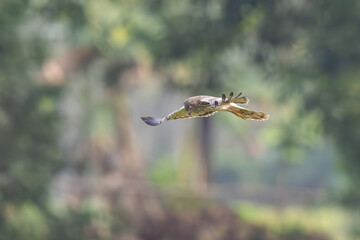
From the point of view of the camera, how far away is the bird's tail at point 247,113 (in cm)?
467

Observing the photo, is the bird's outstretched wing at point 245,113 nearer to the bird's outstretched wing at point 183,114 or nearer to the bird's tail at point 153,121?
the bird's outstretched wing at point 183,114

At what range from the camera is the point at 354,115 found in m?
14.5

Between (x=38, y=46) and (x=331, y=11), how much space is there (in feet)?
14.3

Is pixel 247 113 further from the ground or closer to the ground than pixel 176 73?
closer to the ground

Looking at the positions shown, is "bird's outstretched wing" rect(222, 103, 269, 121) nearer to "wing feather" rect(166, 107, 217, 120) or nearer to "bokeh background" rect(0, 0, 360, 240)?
"wing feather" rect(166, 107, 217, 120)

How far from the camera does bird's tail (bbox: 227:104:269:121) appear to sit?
4666 mm

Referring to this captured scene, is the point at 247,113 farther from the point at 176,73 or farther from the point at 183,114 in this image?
the point at 176,73

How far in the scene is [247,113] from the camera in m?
4.73

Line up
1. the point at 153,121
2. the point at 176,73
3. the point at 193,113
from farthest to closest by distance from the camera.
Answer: the point at 176,73 → the point at 153,121 → the point at 193,113

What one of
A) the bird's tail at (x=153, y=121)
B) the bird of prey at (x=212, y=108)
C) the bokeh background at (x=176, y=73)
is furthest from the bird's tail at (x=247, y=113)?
the bokeh background at (x=176, y=73)

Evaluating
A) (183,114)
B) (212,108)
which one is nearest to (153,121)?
(183,114)

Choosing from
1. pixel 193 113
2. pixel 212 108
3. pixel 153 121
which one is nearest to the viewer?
pixel 212 108

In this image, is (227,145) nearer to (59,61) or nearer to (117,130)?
(117,130)

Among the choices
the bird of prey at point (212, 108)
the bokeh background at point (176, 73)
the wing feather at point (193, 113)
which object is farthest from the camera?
the bokeh background at point (176, 73)
